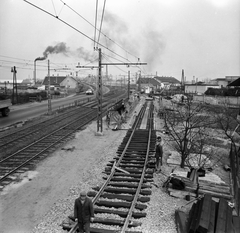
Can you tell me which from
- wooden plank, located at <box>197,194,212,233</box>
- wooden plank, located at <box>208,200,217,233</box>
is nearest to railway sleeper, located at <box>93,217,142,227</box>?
wooden plank, located at <box>197,194,212,233</box>

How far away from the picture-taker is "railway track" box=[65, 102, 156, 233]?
6.29 meters

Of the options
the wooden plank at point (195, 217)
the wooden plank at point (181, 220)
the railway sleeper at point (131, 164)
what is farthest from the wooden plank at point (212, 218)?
the railway sleeper at point (131, 164)

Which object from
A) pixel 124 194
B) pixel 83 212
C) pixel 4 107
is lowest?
pixel 124 194

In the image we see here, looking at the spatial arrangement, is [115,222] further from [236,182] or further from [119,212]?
[236,182]

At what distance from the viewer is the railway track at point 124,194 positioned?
6289 mm

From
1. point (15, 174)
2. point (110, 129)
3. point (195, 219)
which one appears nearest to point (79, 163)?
point (15, 174)

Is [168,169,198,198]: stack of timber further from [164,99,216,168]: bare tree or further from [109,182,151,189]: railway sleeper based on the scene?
[164,99,216,168]: bare tree

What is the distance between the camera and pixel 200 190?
806 cm

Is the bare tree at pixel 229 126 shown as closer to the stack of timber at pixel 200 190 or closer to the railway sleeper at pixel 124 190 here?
the stack of timber at pixel 200 190

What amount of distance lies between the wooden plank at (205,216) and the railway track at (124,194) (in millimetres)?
1398

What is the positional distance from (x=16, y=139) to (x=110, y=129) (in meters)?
7.18

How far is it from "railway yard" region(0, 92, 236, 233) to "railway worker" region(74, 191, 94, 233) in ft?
1.23

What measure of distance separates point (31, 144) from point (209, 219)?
11285 millimetres

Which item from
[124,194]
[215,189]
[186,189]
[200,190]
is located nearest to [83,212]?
[124,194]
